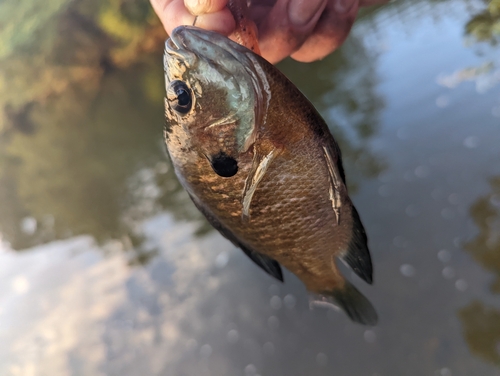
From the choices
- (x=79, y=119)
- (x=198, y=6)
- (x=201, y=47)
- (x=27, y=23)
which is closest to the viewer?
(x=201, y=47)

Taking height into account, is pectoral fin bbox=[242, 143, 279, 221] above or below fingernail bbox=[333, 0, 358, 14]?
above

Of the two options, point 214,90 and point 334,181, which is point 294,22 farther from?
point 334,181

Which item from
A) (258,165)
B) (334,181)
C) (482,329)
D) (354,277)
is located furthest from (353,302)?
(354,277)

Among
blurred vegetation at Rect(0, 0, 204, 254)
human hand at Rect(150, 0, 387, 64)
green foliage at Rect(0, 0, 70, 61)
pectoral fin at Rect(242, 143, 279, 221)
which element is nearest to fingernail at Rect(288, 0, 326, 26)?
human hand at Rect(150, 0, 387, 64)

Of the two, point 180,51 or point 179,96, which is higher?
point 180,51

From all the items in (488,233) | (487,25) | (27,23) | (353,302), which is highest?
(27,23)

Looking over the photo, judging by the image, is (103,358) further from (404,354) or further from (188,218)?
(404,354)

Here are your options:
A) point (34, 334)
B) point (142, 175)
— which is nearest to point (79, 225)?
point (142, 175)

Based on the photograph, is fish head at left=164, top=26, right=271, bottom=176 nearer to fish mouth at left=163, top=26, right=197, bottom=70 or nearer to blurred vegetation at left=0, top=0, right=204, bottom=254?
fish mouth at left=163, top=26, right=197, bottom=70
